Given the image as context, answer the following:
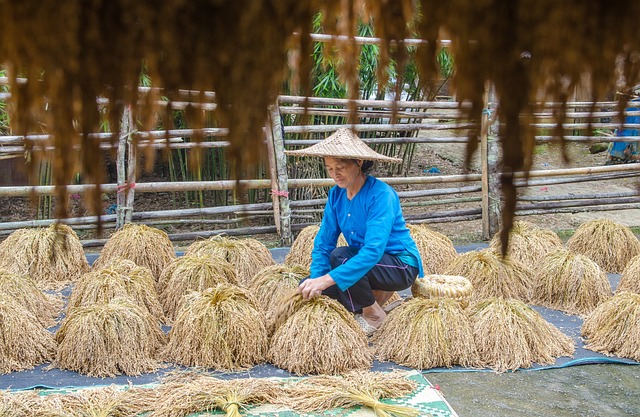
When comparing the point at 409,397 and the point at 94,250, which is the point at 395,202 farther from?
the point at 94,250

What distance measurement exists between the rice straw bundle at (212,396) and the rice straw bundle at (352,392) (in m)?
0.10

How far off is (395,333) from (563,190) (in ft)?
19.9

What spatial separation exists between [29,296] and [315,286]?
68.4 inches

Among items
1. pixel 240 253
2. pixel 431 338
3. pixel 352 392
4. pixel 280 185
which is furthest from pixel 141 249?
pixel 352 392

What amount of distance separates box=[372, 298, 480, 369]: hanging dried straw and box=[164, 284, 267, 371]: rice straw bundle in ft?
2.10

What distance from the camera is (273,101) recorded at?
85 cm

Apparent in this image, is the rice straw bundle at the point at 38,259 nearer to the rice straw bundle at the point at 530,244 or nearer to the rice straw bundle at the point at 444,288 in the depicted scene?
the rice straw bundle at the point at 444,288

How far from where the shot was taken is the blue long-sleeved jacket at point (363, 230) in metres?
3.53

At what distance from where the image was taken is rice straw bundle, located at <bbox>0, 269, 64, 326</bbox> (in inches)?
156

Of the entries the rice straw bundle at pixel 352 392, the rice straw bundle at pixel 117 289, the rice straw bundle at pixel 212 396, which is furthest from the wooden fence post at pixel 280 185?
the rice straw bundle at pixel 212 396

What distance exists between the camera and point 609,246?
543cm

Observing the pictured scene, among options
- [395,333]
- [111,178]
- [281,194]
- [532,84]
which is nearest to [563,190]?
Answer: [281,194]

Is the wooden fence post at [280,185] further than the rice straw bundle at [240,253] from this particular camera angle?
Yes

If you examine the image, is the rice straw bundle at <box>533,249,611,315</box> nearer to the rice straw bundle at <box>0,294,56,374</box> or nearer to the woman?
the woman
